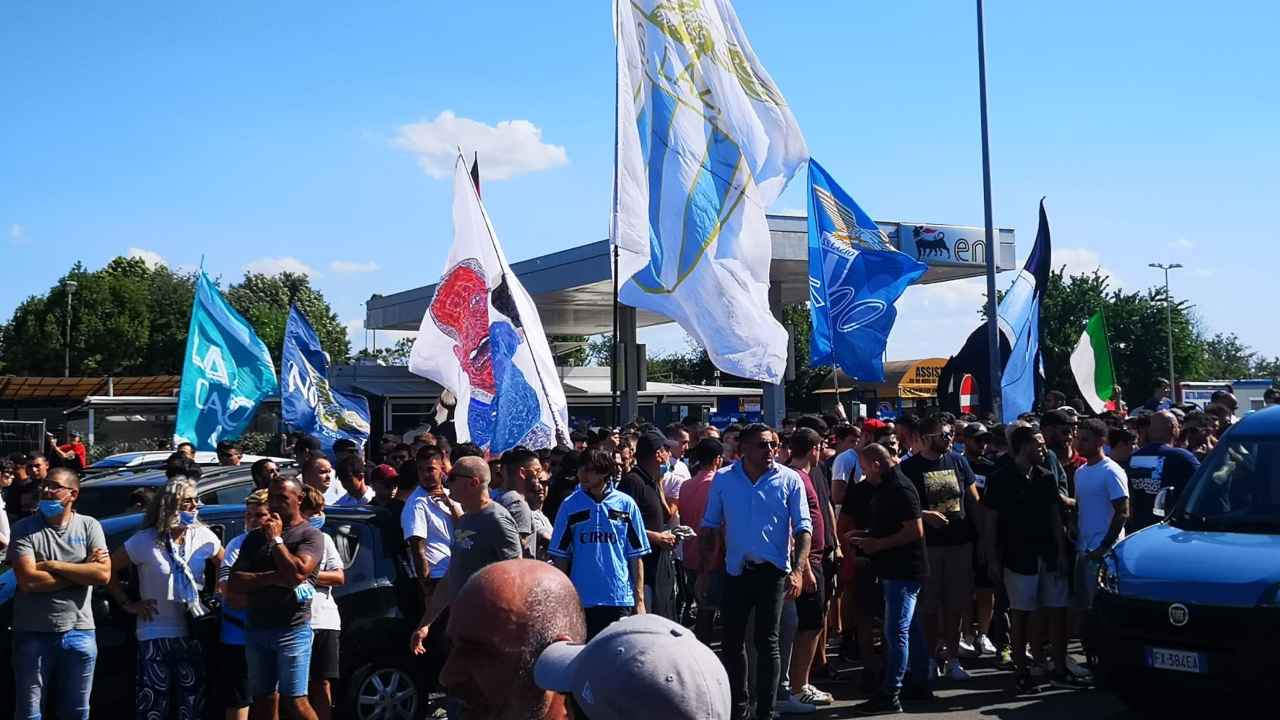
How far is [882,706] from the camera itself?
26.9ft

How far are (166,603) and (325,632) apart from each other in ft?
3.00

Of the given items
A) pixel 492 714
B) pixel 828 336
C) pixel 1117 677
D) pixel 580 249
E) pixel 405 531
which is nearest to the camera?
pixel 492 714

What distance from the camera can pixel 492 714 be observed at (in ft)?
6.95

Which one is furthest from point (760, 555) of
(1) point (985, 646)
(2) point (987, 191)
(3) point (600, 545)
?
(2) point (987, 191)

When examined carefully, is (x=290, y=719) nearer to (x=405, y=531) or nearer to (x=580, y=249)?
(x=405, y=531)

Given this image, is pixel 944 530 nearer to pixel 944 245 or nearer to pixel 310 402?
pixel 310 402

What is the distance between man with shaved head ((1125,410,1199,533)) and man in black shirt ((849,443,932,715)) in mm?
2671

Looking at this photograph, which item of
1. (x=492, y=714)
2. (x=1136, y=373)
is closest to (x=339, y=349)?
(x=1136, y=373)

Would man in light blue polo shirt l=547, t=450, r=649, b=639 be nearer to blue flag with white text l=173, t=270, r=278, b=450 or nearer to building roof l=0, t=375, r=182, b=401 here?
blue flag with white text l=173, t=270, r=278, b=450

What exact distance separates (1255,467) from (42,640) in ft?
25.3

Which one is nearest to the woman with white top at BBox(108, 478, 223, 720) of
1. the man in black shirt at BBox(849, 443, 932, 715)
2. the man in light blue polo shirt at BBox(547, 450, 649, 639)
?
the man in light blue polo shirt at BBox(547, 450, 649, 639)

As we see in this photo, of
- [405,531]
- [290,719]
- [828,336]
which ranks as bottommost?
[290,719]

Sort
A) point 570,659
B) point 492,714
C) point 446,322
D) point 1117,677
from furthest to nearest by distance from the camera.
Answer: point 446,322, point 1117,677, point 492,714, point 570,659

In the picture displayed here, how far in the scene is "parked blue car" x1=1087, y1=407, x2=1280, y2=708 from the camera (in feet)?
21.6
